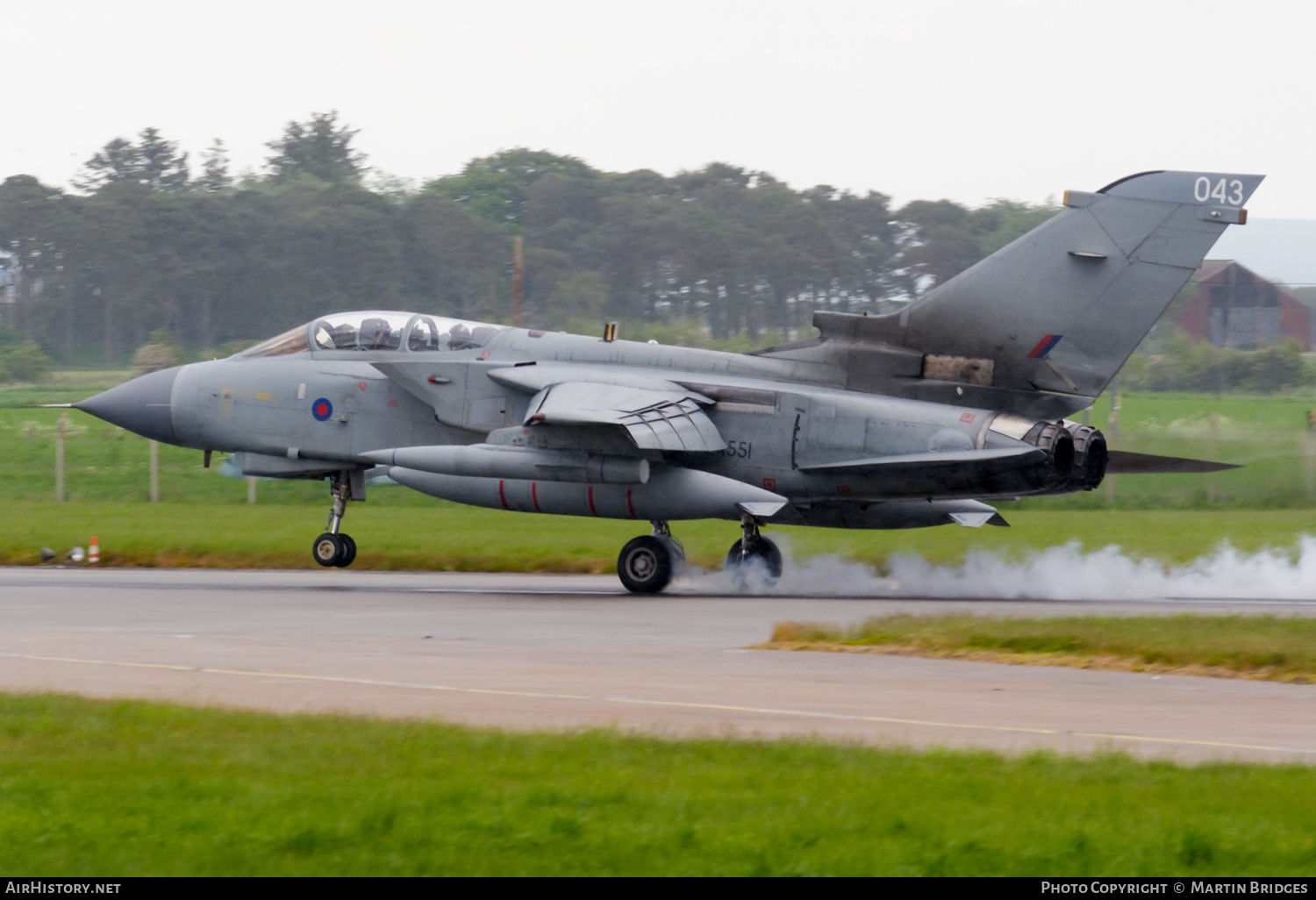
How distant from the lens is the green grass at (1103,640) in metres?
12.5

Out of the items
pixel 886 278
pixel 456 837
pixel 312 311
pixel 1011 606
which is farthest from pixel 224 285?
pixel 456 837

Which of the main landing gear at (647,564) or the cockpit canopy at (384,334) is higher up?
the cockpit canopy at (384,334)

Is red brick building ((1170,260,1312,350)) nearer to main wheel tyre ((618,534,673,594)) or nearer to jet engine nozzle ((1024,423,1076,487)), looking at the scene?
jet engine nozzle ((1024,423,1076,487))

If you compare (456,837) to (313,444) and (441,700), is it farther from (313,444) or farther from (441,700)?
(313,444)

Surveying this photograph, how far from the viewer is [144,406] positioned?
22188mm

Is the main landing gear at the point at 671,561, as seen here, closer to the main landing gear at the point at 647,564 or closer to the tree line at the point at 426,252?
the main landing gear at the point at 647,564

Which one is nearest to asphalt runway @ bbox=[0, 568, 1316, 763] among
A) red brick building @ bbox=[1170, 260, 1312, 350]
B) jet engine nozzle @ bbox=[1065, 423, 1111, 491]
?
jet engine nozzle @ bbox=[1065, 423, 1111, 491]

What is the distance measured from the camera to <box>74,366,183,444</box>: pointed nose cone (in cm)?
2214

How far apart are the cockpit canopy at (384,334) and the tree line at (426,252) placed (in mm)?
33562

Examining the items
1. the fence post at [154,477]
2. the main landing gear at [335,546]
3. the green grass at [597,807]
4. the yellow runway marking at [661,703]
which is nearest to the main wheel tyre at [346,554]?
the main landing gear at [335,546]

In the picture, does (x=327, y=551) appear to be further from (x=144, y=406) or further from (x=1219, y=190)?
(x=1219, y=190)

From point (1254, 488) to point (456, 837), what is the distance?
2499cm

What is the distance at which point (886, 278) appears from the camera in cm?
6631

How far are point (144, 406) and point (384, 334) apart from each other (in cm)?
365
